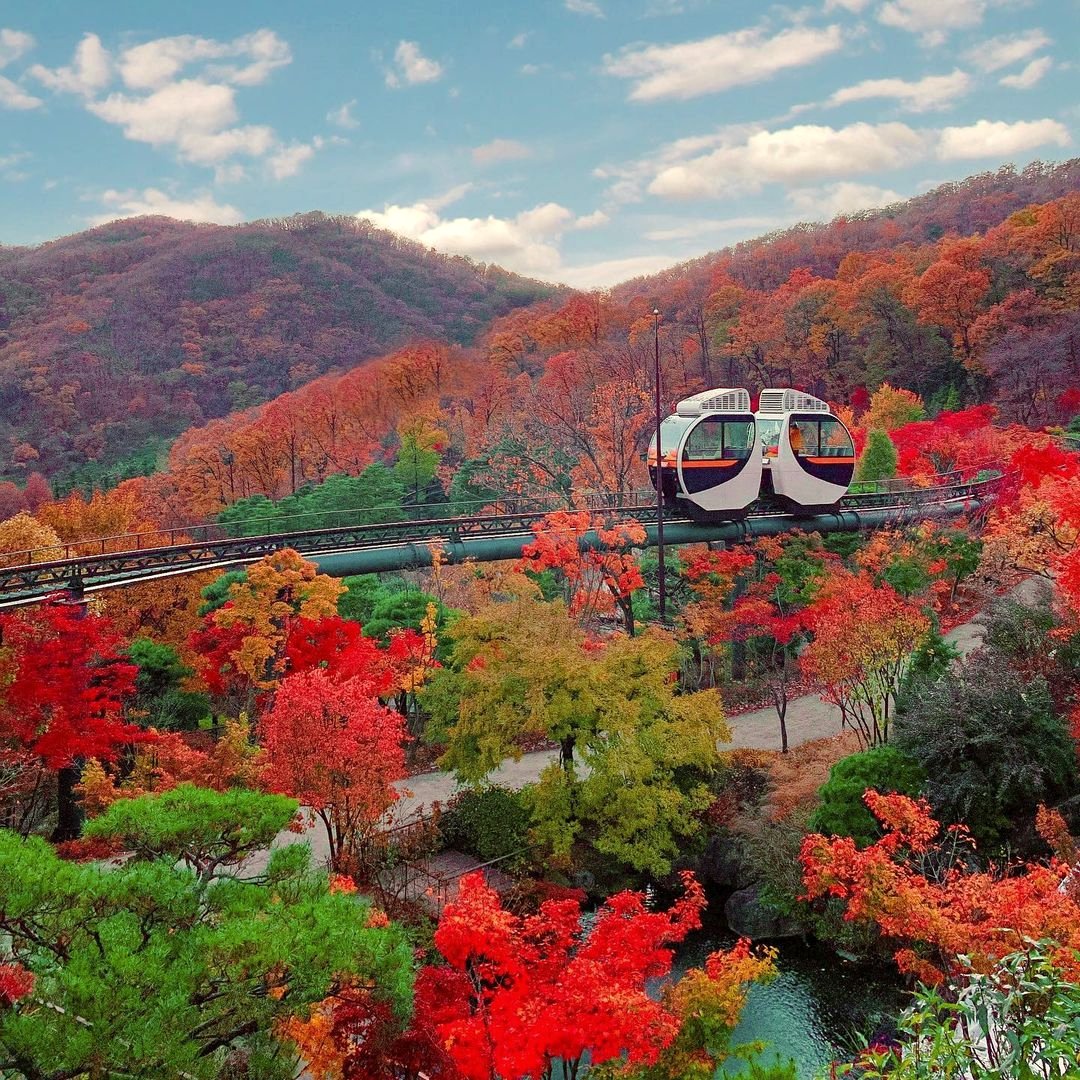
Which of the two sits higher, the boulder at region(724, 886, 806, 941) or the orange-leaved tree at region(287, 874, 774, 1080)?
the orange-leaved tree at region(287, 874, 774, 1080)

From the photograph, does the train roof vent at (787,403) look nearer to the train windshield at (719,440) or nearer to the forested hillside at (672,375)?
the train windshield at (719,440)


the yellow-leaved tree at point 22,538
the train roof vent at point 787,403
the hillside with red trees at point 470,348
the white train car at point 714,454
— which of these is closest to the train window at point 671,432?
the white train car at point 714,454

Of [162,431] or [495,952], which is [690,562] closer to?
[495,952]

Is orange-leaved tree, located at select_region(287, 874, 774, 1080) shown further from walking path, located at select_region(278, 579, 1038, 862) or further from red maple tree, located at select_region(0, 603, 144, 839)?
red maple tree, located at select_region(0, 603, 144, 839)

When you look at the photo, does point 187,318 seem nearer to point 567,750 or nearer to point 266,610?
point 266,610

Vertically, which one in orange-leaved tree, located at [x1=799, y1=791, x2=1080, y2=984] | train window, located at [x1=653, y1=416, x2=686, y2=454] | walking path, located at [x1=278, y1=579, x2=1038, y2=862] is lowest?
walking path, located at [x1=278, y1=579, x2=1038, y2=862]

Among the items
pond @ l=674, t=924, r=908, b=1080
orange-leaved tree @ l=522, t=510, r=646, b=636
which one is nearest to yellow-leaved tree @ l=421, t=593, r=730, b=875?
pond @ l=674, t=924, r=908, b=1080

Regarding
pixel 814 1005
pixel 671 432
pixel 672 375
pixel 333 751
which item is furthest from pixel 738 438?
pixel 672 375
